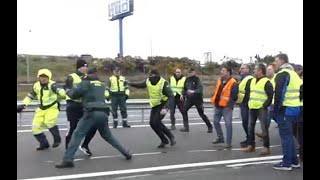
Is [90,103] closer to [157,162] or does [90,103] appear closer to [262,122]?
[157,162]

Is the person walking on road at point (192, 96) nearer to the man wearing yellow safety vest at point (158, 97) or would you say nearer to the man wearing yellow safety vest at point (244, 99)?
the man wearing yellow safety vest at point (244, 99)

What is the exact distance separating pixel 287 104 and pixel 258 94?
59.8 inches

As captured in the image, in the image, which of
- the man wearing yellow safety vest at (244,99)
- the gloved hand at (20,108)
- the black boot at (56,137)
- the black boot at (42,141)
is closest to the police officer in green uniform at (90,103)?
the gloved hand at (20,108)

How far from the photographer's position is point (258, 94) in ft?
29.4

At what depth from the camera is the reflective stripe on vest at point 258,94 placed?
8867 mm

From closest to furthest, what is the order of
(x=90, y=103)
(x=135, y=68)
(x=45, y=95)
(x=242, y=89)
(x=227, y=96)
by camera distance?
(x=90, y=103) → (x=45, y=95) → (x=227, y=96) → (x=242, y=89) → (x=135, y=68)

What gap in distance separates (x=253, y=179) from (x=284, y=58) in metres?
2.08

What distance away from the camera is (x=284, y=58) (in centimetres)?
758

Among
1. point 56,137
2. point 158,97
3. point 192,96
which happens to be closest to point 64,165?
point 56,137

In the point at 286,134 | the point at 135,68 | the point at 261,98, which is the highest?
the point at 135,68

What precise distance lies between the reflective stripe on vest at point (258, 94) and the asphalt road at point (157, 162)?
100 centimetres
